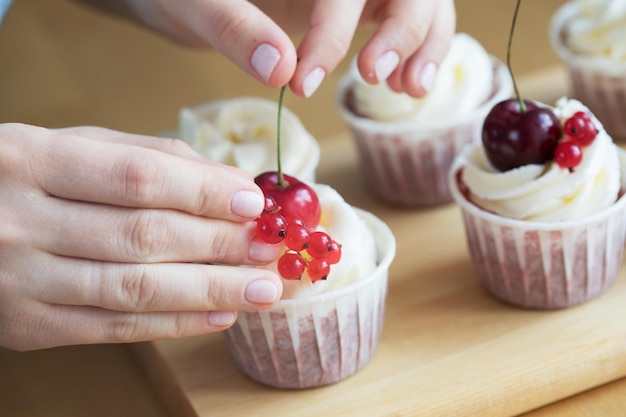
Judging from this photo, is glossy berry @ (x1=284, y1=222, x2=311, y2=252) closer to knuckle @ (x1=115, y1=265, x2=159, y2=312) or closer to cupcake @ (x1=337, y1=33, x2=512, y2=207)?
knuckle @ (x1=115, y1=265, x2=159, y2=312)

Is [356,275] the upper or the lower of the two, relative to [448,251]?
upper

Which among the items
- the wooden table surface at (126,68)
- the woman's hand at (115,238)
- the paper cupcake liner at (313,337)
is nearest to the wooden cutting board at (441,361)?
the paper cupcake liner at (313,337)

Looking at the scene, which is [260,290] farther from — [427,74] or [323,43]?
[427,74]

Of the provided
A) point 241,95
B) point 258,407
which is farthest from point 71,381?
point 241,95

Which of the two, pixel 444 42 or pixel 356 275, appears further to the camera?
pixel 444 42

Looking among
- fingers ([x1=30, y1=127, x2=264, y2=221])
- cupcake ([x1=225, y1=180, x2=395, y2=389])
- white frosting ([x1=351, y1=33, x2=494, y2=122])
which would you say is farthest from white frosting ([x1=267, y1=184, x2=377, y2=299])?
white frosting ([x1=351, y1=33, x2=494, y2=122])

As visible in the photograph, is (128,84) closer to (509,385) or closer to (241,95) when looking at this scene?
(241,95)

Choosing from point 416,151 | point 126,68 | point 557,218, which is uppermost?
point 557,218

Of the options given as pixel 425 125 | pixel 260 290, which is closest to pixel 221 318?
pixel 260 290
